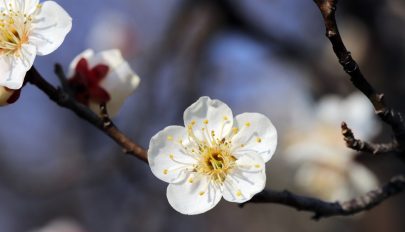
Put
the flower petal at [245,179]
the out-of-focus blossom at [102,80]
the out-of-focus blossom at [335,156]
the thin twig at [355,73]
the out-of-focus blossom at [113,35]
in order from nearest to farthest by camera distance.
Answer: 1. the thin twig at [355,73]
2. the flower petal at [245,179]
3. the out-of-focus blossom at [102,80]
4. the out-of-focus blossom at [335,156]
5. the out-of-focus blossom at [113,35]

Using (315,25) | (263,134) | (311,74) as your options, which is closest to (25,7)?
(263,134)

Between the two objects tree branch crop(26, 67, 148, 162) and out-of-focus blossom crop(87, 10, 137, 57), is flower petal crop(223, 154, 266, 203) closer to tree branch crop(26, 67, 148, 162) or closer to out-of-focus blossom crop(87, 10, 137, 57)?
tree branch crop(26, 67, 148, 162)

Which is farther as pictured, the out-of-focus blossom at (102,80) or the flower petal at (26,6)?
the out-of-focus blossom at (102,80)

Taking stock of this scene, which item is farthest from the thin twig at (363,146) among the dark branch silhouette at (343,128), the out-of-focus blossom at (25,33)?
the out-of-focus blossom at (25,33)

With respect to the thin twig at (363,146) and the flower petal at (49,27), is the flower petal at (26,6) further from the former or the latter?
the thin twig at (363,146)

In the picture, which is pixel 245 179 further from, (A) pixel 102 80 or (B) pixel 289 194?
(A) pixel 102 80
